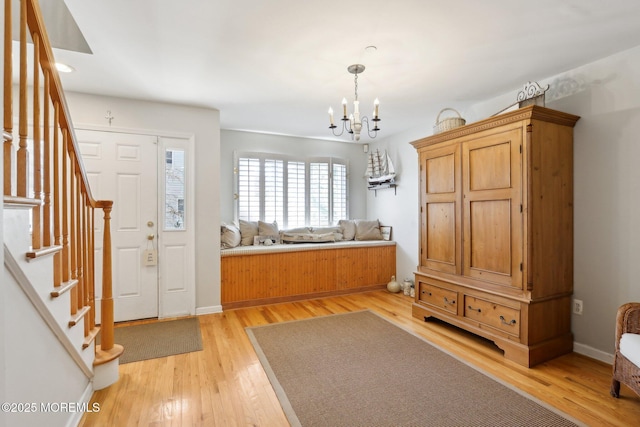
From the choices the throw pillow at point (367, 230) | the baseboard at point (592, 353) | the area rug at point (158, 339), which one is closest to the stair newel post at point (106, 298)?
the area rug at point (158, 339)

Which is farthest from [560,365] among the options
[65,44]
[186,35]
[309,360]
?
[65,44]

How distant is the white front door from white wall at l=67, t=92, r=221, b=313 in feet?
0.74

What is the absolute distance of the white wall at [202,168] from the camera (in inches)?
136

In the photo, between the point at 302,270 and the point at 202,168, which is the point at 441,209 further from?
the point at 202,168

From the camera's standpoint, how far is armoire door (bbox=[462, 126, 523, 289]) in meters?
2.51

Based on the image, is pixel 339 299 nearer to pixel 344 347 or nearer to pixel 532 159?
pixel 344 347

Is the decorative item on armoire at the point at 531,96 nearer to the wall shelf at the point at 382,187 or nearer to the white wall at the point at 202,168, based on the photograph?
the wall shelf at the point at 382,187

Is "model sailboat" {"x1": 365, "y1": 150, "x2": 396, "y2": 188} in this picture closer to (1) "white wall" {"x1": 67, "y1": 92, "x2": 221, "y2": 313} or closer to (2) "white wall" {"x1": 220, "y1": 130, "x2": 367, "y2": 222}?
(2) "white wall" {"x1": 220, "y1": 130, "x2": 367, "y2": 222}

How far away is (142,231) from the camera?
3.43m

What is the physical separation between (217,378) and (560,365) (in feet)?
8.51

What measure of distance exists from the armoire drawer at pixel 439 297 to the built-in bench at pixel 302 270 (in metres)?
1.27

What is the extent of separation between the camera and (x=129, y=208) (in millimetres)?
3373

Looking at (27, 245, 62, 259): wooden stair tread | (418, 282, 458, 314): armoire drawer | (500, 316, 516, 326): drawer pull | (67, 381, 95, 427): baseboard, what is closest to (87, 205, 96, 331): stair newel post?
(67, 381, 95, 427): baseboard

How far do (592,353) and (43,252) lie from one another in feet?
12.2
